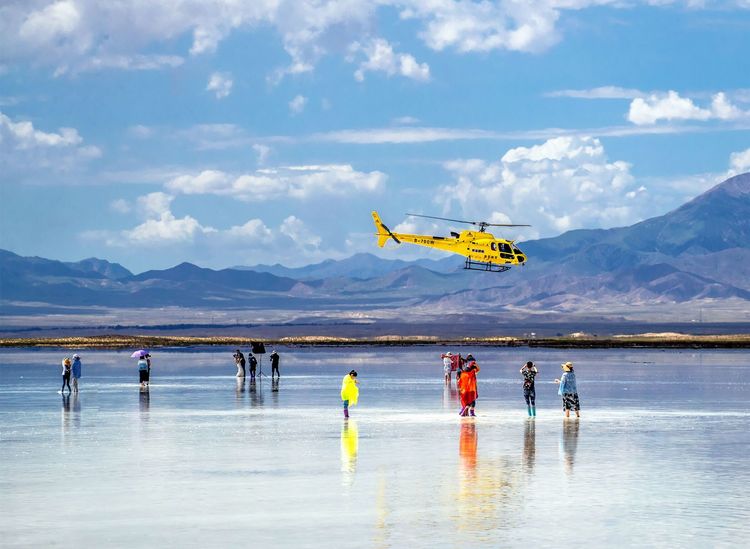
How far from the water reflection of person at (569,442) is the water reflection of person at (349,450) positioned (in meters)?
4.11

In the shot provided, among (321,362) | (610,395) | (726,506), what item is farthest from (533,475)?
(321,362)

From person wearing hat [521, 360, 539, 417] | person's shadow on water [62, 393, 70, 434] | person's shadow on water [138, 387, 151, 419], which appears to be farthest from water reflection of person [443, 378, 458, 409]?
person's shadow on water [62, 393, 70, 434]

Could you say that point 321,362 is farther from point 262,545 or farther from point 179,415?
point 262,545

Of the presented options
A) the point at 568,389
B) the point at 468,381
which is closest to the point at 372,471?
the point at 468,381

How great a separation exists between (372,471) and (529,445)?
5964 mm

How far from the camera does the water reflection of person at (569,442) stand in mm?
27031

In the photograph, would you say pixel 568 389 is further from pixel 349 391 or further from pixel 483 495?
pixel 483 495

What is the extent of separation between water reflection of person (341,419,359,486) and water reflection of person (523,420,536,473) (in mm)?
3393

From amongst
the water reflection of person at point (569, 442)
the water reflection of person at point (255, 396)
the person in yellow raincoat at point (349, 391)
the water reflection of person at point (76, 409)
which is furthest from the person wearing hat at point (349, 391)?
the water reflection of person at point (76, 409)

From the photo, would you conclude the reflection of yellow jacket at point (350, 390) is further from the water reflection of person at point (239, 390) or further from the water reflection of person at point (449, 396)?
the water reflection of person at point (239, 390)

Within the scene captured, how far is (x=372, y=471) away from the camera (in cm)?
2586

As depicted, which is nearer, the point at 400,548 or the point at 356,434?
the point at 400,548

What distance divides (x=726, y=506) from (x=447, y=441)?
36.7 ft

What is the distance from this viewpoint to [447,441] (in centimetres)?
3172
